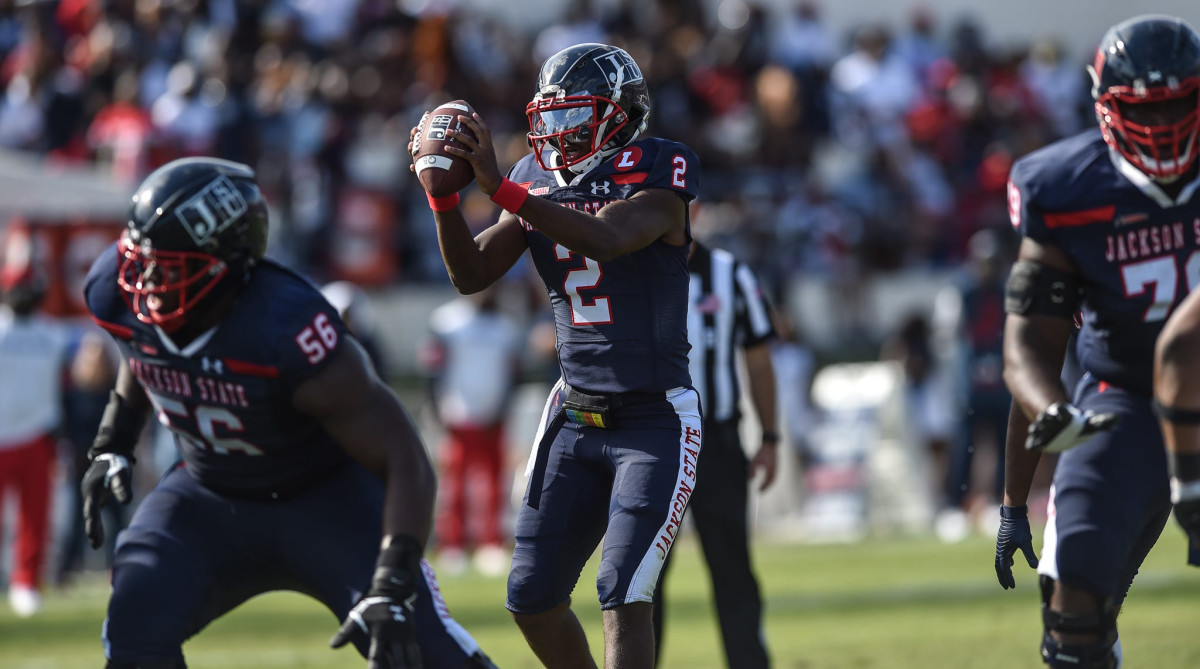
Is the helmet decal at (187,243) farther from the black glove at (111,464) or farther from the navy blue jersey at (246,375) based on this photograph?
the black glove at (111,464)

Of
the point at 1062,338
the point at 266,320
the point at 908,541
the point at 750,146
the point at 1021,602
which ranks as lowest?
the point at 908,541

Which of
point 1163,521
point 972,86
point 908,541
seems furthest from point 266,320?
point 972,86

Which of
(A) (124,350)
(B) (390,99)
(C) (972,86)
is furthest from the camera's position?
(C) (972,86)

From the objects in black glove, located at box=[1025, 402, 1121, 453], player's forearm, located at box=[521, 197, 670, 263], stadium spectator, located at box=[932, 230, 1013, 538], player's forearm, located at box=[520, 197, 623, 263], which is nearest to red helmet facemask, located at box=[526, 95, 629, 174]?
player's forearm, located at box=[521, 197, 670, 263]

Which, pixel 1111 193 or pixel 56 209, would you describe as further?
pixel 56 209

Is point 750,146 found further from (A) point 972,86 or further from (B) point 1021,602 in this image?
(B) point 1021,602

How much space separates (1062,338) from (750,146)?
1318cm

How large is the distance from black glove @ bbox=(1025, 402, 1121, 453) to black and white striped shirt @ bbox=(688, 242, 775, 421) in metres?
2.24

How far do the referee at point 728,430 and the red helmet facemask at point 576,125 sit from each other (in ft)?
5.27

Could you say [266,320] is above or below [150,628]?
above

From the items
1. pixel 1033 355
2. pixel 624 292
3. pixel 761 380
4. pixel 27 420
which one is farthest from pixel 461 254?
pixel 27 420

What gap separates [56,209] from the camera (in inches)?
530

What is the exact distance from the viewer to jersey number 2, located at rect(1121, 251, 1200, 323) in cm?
475

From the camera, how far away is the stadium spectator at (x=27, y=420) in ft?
34.7
